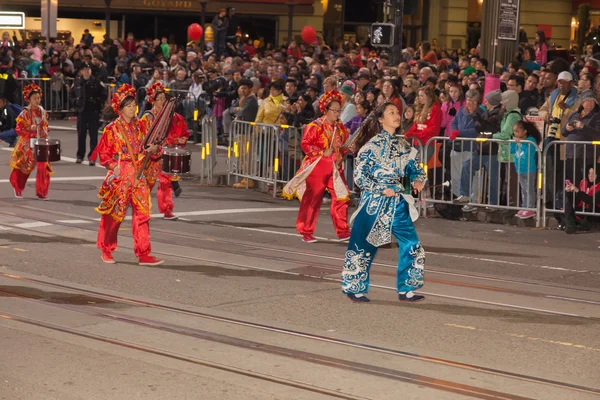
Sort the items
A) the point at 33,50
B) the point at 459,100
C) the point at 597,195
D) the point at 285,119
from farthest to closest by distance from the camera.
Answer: the point at 33,50
the point at 285,119
the point at 459,100
the point at 597,195

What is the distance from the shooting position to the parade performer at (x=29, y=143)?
1652 centimetres

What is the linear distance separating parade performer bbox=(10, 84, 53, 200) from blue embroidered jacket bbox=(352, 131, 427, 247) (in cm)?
774

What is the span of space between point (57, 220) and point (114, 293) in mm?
4789

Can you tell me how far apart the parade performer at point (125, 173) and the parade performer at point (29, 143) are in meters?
5.12

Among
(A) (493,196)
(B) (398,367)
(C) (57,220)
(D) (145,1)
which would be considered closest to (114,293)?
(B) (398,367)

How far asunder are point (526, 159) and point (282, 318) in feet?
21.7

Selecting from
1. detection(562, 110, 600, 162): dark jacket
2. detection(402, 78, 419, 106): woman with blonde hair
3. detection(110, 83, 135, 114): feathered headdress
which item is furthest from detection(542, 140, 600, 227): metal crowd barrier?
detection(110, 83, 135, 114): feathered headdress

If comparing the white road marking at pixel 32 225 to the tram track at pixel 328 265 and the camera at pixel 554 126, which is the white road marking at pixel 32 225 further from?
the camera at pixel 554 126

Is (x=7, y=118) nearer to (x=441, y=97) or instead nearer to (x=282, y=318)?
(x=441, y=97)

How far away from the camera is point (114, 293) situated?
10.1 meters

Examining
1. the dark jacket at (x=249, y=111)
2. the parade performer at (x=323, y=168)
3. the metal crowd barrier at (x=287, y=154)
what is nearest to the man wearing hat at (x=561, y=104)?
the parade performer at (x=323, y=168)

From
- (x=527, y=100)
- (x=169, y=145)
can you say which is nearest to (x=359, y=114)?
(x=527, y=100)

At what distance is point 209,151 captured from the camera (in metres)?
19.1

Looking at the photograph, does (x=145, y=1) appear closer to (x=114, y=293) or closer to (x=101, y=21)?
(x=101, y=21)
